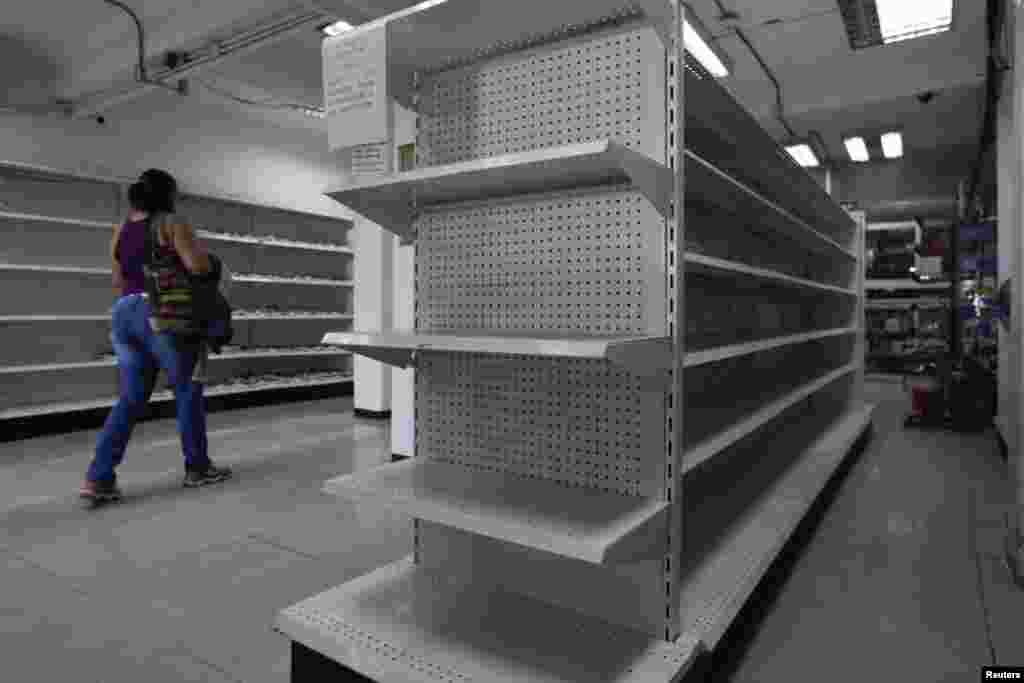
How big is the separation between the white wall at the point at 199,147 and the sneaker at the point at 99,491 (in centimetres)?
293

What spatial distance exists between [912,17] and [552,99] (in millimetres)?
4964

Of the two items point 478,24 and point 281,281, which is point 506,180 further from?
point 281,281

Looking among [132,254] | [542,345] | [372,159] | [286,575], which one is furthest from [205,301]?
[542,345]

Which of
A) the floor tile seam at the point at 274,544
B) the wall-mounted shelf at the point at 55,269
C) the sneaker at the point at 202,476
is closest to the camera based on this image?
the floor tile seam at the point at 274,544

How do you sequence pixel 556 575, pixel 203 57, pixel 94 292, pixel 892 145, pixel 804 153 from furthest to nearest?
pixel 804 153 → pixel 892 145 → pixel 94 292 → pixel 203 57 → pixel 556 575

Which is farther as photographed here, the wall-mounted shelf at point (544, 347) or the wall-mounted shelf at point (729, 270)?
the wall-mounted shelf at point (729, 270)

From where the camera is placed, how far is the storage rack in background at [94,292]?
5.46 metres

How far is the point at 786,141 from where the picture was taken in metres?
9.35

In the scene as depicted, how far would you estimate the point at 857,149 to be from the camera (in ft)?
32.7

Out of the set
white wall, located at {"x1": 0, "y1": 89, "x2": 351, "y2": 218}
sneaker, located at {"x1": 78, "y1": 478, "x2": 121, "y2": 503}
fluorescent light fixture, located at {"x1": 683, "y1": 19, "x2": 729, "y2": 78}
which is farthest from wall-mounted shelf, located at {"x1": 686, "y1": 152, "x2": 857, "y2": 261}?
white wall, located at {"x1": 0, "y1": 89, "x2": 351, "y2": 218}

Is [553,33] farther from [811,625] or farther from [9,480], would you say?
[9,480]

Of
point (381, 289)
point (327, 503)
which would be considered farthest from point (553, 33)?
point (381, 289)

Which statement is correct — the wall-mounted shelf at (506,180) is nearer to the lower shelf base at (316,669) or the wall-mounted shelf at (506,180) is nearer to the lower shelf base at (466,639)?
the lower shelf base at (466,639)

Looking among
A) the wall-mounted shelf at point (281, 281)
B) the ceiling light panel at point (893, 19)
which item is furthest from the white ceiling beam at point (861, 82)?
the wall-mounted shelf at point (281, 281)
